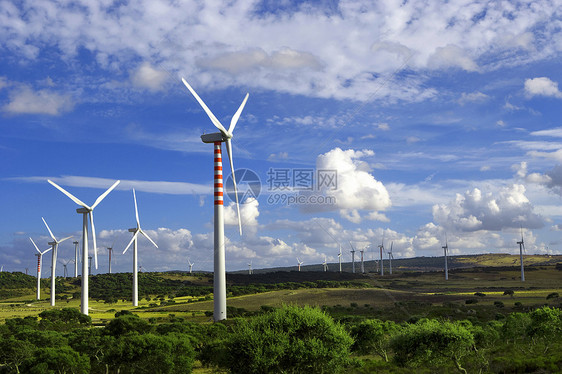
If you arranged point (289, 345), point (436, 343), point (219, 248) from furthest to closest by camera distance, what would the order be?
point (219, 248) → point (436, 343) → point (289, 345)

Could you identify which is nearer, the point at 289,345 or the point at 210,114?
the point at 289,345

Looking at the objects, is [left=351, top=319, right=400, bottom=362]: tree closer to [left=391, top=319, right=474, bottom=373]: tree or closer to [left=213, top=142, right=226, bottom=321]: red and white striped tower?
[left=391, top=319, right=474, bottom=373]: tree

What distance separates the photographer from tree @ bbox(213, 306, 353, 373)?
1693 inches

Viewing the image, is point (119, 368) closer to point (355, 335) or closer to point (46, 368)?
point (46, 368)

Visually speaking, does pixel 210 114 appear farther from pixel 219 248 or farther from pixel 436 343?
pixel 436 343

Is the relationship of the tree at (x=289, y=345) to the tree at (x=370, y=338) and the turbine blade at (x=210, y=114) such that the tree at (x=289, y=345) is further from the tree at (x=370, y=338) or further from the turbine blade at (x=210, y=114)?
the turbine blade at (x=210, y=114)

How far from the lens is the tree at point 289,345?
141ft

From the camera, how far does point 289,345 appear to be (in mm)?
43375

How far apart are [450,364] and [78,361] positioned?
45767 mm

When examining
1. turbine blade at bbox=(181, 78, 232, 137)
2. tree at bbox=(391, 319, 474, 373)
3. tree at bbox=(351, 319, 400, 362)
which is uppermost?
turbine blade at bbox=(181, 78, 232, 137)

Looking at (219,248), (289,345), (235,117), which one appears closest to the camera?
(289,345)

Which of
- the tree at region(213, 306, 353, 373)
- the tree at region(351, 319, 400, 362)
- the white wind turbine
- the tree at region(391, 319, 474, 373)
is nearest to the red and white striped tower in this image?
the white wind turbine

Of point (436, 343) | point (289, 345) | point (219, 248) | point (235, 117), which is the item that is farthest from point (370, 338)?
point (235, 117)

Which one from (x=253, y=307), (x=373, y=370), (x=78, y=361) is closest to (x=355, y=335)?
(x=373, y=370)
